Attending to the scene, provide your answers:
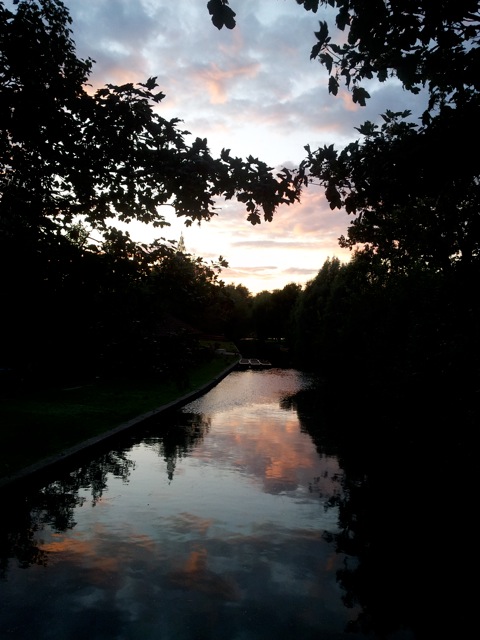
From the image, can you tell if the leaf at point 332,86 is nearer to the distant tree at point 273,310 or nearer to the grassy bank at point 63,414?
the grassy bank at point 63,414

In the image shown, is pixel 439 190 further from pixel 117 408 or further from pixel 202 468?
pixel 117 408

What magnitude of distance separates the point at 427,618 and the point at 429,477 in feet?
17.5

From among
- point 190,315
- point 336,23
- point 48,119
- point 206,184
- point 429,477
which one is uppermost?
point 336,23

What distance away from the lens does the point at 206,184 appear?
588 centimetres

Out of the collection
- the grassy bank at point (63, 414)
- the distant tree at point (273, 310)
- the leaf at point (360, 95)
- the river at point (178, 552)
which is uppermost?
the distant tree at point (273, 310)

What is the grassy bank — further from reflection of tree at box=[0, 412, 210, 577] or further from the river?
the river

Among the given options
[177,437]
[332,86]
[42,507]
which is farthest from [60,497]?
[332,86]

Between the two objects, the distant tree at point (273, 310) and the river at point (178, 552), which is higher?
the distant tree at point (273, 310)

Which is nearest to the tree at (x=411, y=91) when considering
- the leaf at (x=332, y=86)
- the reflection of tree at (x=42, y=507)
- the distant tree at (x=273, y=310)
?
the leaf at (x=332, y=86)

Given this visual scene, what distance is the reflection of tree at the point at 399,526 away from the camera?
4.17 meters

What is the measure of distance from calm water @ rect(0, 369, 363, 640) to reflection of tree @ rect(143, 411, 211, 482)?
24 cm

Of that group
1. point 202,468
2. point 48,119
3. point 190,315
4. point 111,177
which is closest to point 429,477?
point 202,468

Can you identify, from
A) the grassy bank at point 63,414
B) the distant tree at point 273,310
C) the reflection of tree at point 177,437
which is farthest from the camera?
the distant tree at point 273,310

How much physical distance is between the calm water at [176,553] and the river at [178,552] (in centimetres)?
1
